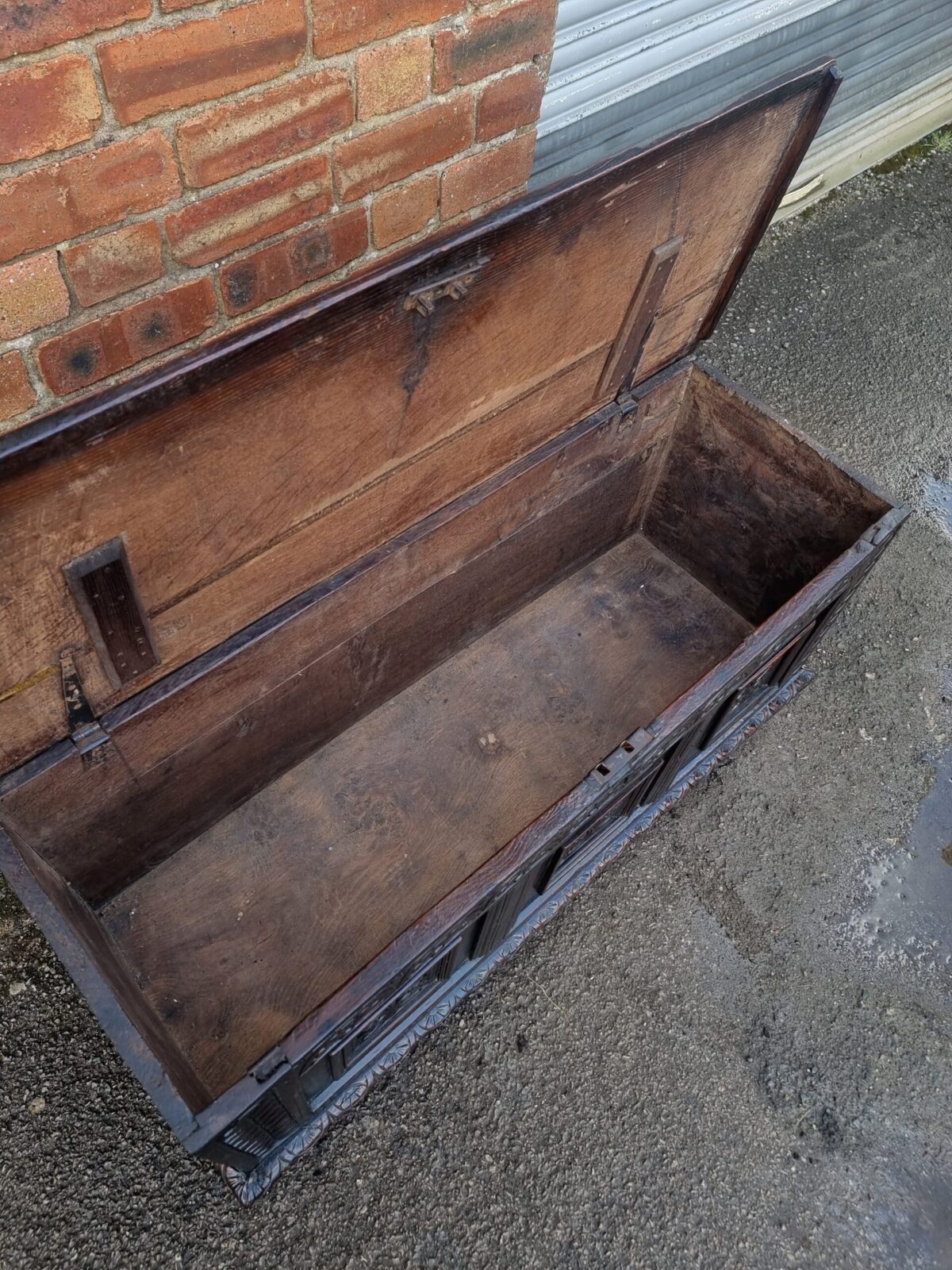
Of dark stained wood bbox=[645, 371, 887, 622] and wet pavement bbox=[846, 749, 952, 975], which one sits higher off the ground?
dark stained wood bbox=[645, 371, 887, 622]

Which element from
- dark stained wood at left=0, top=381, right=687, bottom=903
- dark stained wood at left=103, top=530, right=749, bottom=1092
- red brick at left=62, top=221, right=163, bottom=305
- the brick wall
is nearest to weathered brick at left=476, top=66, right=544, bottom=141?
the brick wall

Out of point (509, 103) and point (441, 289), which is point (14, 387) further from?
point (509, 103)

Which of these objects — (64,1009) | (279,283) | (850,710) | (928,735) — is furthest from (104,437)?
(928,735)

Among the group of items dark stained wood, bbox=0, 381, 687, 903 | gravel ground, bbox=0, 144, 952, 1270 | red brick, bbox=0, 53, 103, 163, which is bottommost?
gravel ground, bbox=0, 144, 952, 1270

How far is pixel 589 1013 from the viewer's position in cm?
208

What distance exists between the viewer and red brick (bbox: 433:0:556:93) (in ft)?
5.66

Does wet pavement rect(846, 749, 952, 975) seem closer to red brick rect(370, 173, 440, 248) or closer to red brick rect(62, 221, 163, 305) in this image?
red brick rect(370, 173, 440, 248)

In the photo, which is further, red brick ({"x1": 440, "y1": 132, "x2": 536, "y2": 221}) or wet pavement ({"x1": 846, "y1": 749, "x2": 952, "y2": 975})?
wet pavement ({"x1": 846, "y1": 749, "x2": 952, "y2": 975})

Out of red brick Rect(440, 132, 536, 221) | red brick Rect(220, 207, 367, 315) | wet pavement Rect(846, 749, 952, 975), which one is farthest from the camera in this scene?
wet pavement Rect(846, 749, 952, 975)

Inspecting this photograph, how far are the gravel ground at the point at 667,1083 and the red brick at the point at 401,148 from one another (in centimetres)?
173

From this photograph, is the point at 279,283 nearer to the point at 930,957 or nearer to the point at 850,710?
the point at 850,710

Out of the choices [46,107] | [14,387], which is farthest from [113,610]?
[46,107]

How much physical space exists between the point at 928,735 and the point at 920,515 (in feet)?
2.96

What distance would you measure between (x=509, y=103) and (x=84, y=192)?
40.7 inches
